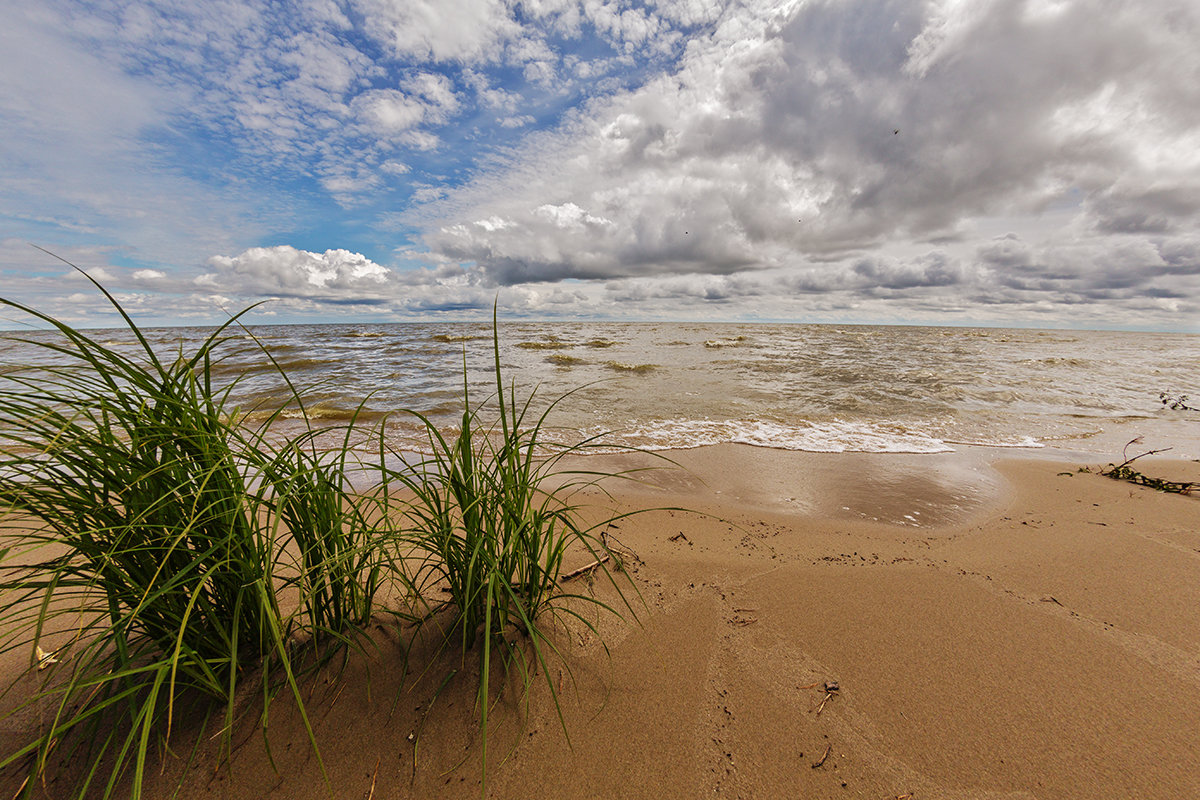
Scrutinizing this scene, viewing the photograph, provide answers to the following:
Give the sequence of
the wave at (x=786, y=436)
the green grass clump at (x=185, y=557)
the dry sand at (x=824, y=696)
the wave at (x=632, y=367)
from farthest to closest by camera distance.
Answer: the wave at (x=632, y=367) < the wave at (x=786, y=436) < the dry sand at (x=824, y=696) < the green grass clump at (x=185, y=557)

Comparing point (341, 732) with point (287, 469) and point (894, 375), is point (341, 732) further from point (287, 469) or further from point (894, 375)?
point (894, 375)

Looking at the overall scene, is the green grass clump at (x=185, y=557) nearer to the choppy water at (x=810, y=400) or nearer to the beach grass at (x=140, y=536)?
the beach grass at (x=140, y=536)

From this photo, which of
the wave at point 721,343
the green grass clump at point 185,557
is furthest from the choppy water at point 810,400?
the wave at point 721,343

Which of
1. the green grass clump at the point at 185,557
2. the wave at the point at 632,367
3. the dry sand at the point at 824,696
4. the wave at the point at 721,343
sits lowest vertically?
the wave at the point at 721,343

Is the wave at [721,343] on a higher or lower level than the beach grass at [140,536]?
lower

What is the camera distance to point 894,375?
12969 mm

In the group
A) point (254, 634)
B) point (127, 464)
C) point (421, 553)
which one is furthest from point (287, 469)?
point (421, 553)

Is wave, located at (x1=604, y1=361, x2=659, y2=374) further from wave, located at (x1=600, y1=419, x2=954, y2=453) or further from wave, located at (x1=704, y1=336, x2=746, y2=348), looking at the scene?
wave, located at (x1=704, y1=336, x2=746, y2=348)

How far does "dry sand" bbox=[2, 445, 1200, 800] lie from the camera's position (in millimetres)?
1381

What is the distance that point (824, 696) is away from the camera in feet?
5.51

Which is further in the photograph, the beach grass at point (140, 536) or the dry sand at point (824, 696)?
the dry sand at point (824, 696)

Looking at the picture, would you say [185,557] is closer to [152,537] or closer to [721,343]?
[152,537]

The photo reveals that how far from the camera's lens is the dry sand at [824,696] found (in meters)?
1.38

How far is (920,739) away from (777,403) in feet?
25.6
